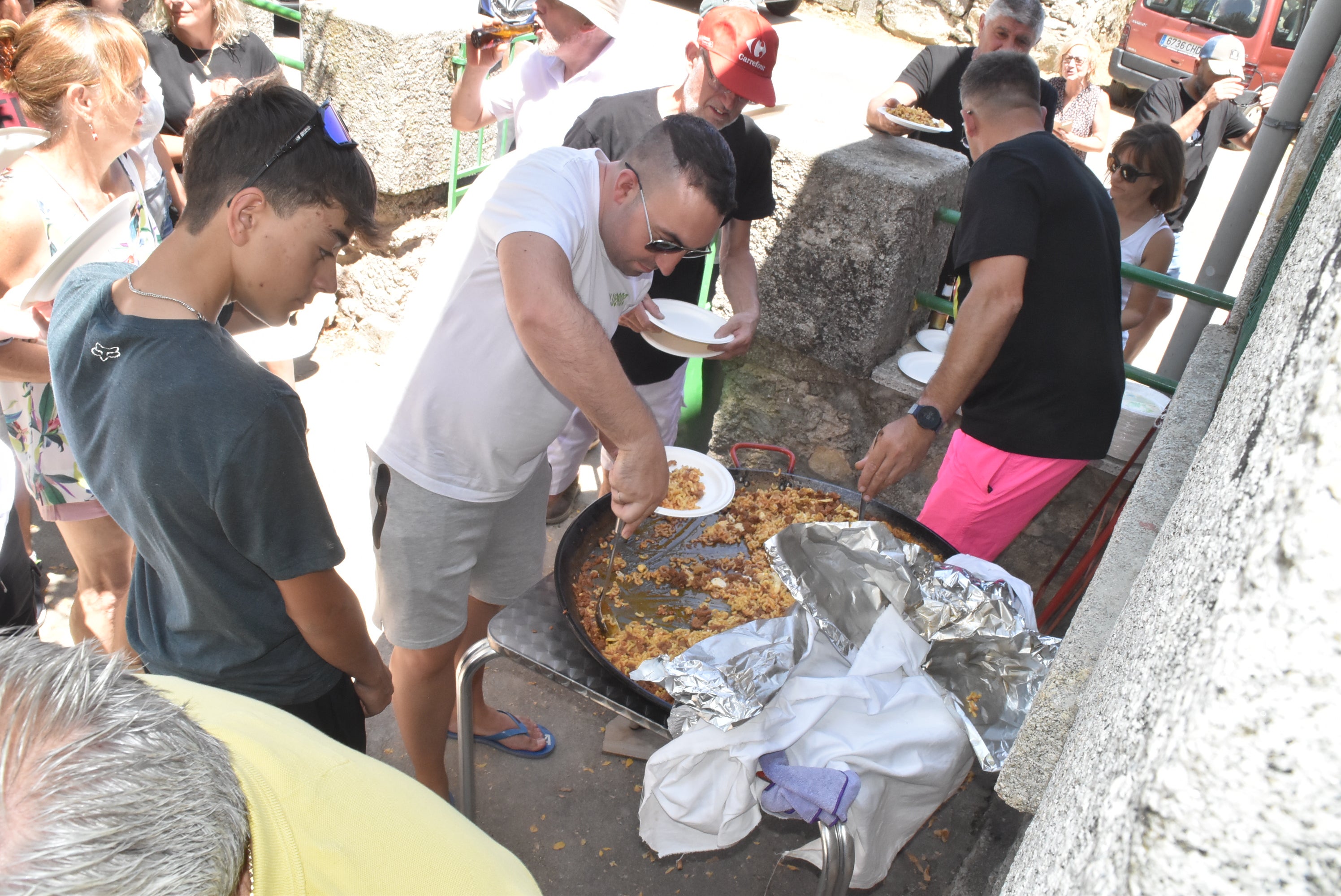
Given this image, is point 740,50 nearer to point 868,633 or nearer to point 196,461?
point 868,633

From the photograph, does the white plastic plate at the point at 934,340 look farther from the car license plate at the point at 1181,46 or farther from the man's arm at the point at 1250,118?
the car license plate at the point at 1181,46

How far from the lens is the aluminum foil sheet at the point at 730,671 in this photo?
67.8 inches

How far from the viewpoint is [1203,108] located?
214 inches

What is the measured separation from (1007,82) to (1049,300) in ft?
2.44

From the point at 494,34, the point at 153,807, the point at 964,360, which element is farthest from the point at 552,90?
the point at 153,807

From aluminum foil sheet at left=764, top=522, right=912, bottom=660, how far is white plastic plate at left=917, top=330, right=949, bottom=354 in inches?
64.7

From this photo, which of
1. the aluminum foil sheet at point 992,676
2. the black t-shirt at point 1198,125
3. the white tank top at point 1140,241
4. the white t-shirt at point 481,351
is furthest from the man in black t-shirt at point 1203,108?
the white t-shirt at point 481,351

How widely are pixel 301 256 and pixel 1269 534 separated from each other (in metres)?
1.63

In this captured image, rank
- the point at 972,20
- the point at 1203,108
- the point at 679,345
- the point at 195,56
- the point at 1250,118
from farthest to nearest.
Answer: the point at 972,20, the point at 1250,118, the point at 1203,108, the point at 195,56, the point at 679,345

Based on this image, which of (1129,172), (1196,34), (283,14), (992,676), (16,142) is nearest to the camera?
(992,676)

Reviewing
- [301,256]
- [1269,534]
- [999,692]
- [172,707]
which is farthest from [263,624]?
[1269,534]

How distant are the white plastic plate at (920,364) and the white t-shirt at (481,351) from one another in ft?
5.45

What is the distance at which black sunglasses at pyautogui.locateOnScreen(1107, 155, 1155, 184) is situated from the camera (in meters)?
3.83

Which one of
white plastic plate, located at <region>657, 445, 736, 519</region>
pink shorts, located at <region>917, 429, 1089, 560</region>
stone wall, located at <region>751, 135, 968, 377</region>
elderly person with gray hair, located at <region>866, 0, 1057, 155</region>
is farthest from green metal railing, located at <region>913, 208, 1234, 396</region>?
white plastic plate, located at <region>657, 445, 736, 519</region>
